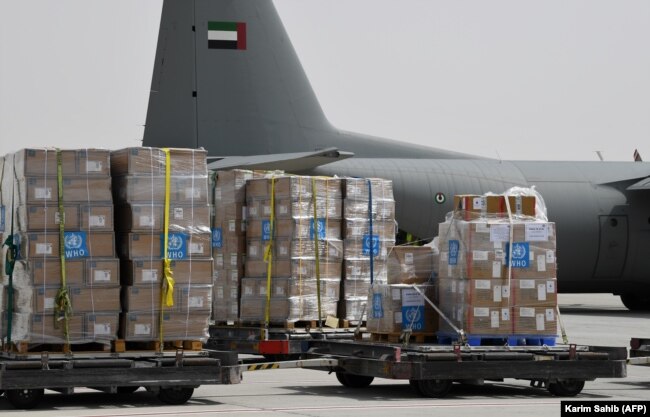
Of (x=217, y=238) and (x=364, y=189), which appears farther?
(x=217, y=238)

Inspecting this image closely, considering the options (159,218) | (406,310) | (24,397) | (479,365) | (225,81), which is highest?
(225,81)

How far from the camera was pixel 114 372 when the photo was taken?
11.1m

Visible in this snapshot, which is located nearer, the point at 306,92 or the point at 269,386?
the point at 269,386

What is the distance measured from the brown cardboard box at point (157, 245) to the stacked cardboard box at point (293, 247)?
123 inches

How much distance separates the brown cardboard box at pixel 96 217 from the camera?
37.7ft

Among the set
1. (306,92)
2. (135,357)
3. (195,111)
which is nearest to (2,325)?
(135,357)

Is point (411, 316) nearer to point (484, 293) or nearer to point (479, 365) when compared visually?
point (484, 293)

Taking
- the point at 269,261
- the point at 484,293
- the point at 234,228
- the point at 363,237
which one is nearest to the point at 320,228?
the point at 363,237

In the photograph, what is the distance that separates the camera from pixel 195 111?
24672 millimetres

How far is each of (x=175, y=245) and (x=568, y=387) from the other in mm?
4326

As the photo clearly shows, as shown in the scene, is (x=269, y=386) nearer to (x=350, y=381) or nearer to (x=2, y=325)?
(x=350, y=381)

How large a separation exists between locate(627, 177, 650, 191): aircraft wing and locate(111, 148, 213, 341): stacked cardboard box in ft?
58.5

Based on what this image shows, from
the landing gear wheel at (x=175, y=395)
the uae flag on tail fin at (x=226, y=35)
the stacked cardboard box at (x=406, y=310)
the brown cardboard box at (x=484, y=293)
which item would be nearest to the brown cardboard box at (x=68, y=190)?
the landing gear wheel at (x=175, y=395)

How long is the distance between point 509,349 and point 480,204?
160 cm
